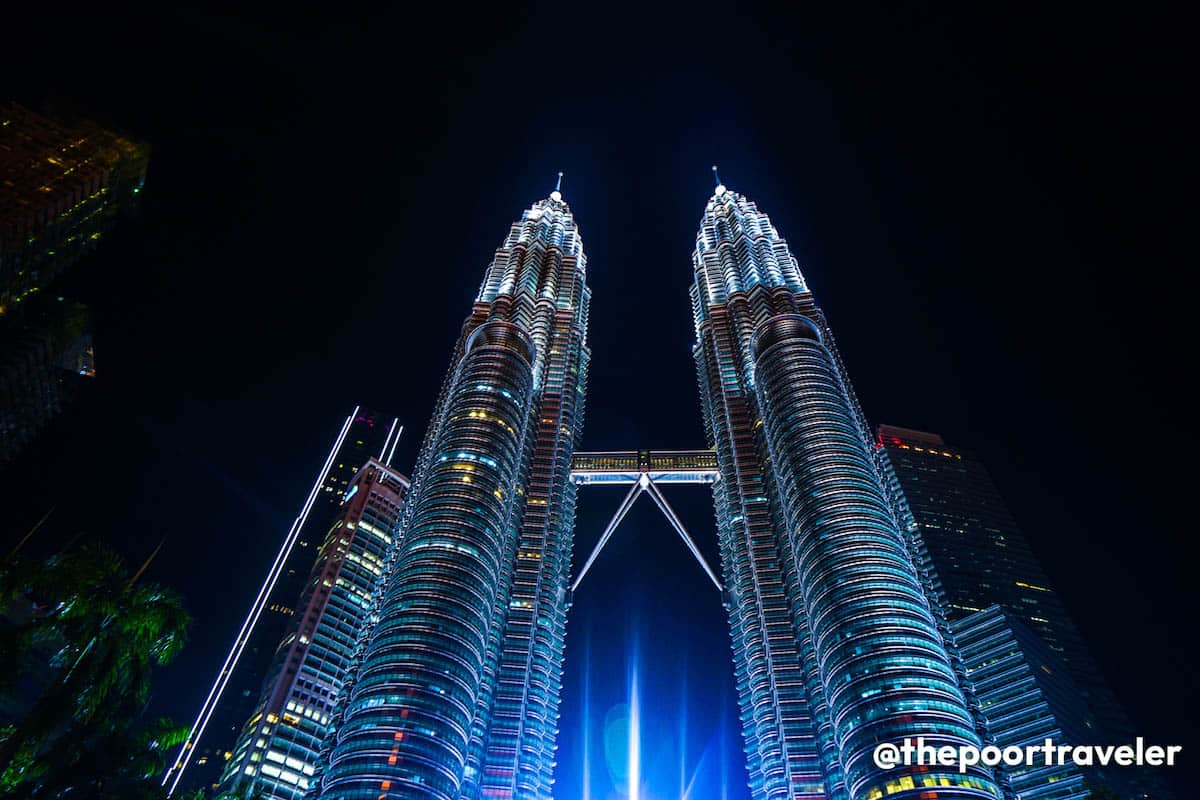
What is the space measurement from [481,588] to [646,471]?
168 feet

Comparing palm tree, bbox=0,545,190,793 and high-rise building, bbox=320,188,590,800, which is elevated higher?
high-rise building, bbox=320,188,590,800

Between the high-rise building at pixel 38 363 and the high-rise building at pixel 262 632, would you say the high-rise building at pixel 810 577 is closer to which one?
the high-rise building at pixel 262 632

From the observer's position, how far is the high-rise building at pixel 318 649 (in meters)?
130

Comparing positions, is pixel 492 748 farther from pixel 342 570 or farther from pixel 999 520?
pixel 999 520

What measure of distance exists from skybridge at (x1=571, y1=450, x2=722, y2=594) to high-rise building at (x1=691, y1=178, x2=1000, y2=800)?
5.13m

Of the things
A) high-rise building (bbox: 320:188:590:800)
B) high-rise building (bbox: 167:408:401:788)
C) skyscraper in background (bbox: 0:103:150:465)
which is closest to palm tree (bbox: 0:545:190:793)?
high-rise building (bbox: 320:188:590:800)

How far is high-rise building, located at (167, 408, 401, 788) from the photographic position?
13625cm

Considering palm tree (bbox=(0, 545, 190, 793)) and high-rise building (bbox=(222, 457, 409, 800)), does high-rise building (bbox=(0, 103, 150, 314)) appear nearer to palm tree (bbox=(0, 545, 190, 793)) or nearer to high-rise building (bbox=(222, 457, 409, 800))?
palm tree (bbox=(0, 545, 190, 793))

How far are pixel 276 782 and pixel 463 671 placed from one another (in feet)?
171

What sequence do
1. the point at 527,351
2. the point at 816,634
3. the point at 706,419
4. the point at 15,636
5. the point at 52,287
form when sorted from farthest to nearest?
the point at 706,419, the point at 527,351, the point at 816,634, the point at 52,287, the point at 15,636

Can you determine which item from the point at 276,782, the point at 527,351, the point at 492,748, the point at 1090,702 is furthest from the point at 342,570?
the point at 1090,702

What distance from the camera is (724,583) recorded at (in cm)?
13962

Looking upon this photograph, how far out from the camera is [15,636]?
3403cm

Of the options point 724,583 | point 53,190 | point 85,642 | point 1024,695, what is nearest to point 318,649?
point 724,583
